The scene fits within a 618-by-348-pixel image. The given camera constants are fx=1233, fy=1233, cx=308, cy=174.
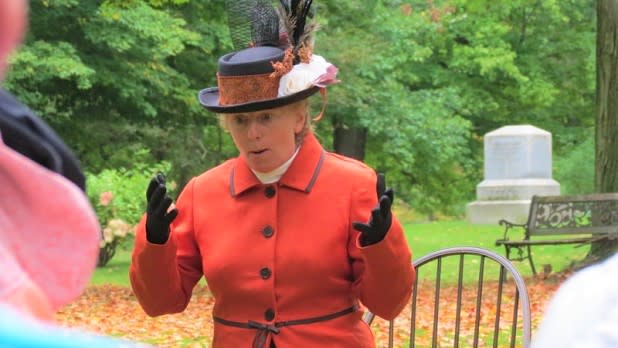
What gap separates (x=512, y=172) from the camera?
22141 mm

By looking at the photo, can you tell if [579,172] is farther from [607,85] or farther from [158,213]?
[158,213]

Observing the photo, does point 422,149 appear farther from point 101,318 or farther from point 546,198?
point 101,318

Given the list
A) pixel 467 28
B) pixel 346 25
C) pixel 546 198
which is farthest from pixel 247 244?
pixel 467 28

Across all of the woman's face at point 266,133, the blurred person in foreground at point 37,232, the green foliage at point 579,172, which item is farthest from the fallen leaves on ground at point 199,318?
the green foliage at point 579,172

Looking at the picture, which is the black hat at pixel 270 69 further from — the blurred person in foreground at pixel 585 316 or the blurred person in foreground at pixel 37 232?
the blurred person in foreground at pixel 585 316

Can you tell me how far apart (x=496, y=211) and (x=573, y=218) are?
30.8 ft

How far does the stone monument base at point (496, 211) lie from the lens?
2100 cm

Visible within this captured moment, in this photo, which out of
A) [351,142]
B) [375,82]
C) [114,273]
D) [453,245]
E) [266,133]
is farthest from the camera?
[351,142]

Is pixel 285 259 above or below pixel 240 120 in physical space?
below

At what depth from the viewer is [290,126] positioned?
332 centimetres

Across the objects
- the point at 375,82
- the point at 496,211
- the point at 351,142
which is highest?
the point at 375,82

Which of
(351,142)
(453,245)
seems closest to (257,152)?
(453,245)

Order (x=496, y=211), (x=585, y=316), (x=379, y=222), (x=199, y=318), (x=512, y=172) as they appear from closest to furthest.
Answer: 1. (x=585, y=316)
2. (x=379, y=222)
3. (x=199, y=318)
4. (x=496, y=211)
5. (x=512, y=172)

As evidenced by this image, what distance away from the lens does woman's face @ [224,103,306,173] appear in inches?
129
